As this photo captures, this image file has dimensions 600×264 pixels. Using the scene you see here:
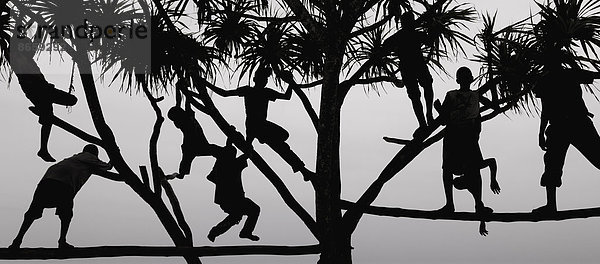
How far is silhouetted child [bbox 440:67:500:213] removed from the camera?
8.30m

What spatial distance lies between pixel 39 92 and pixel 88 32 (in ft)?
3.59

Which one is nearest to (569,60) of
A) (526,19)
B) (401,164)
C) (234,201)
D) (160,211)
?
(526,19)

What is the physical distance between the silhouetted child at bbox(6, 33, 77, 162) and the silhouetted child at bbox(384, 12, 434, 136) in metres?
4.13

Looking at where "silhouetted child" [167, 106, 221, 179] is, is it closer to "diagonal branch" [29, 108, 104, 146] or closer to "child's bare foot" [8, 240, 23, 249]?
"diagonal branch" [29, 108, 104, 146]

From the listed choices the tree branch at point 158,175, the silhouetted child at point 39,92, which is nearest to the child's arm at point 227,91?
the tree branch at point 158,175

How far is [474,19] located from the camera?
952cm

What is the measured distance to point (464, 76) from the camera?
27.3 feet

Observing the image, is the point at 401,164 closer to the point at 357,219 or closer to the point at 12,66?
the point at 357,219

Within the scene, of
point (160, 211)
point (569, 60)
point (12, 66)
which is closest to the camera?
point (569, 60)

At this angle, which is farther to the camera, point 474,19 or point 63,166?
point 474,19

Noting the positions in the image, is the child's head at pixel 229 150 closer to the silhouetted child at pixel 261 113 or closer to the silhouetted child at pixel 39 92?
the silhouetted child at pixel 261 113

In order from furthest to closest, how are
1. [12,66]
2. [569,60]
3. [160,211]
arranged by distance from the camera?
[160,211]
[12,66]
[569,60]

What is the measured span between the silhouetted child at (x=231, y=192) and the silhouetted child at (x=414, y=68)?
223 cm

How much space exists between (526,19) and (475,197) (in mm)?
2262
